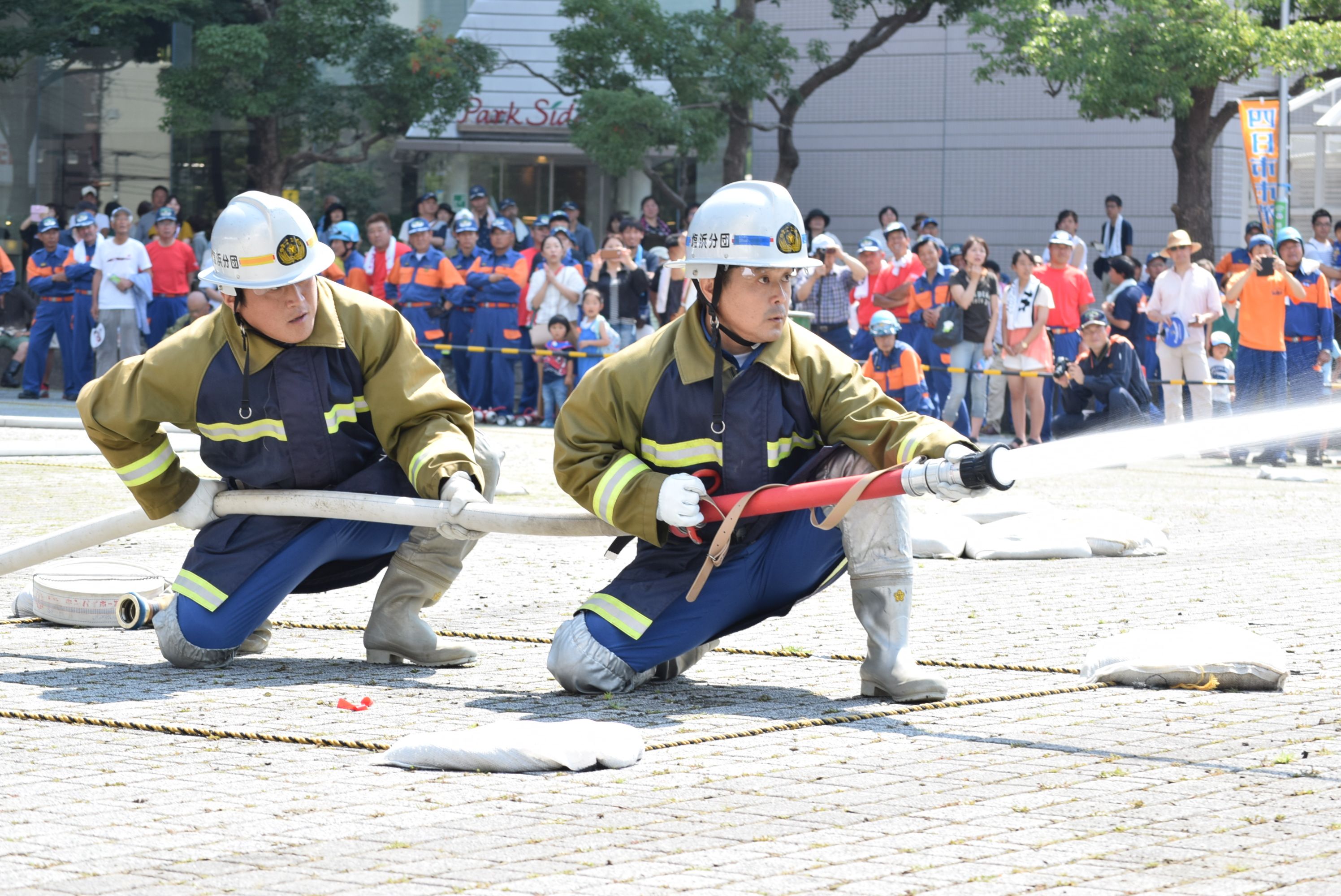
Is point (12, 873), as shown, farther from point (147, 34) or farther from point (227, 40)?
point (147, 34)

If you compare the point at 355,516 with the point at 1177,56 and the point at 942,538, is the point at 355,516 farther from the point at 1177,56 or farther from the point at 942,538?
the point at 1177,56

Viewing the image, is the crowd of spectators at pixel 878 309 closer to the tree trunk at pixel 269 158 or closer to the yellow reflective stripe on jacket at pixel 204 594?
the tree trunk at pixel 269 158

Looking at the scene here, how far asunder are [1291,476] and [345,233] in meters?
9.56

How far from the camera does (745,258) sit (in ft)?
17.7

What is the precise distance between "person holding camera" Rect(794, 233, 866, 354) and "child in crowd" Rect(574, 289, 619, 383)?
177 centimetres

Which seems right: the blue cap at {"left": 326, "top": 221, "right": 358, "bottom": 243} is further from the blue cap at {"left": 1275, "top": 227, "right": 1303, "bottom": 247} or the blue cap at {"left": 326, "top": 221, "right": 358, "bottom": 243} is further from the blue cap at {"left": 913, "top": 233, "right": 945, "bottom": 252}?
the blue cap at {"left": 1275, "top": 227, "right": 1303, "bottom": 247}

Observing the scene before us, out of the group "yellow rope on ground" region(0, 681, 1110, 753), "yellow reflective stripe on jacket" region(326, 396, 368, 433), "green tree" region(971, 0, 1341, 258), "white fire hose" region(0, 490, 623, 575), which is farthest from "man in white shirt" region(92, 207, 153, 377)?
"yellow rope on ground" region(0, 681, 1110, 753)

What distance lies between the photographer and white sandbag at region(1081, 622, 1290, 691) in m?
5.70

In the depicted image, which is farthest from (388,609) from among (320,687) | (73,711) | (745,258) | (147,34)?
(147,34)

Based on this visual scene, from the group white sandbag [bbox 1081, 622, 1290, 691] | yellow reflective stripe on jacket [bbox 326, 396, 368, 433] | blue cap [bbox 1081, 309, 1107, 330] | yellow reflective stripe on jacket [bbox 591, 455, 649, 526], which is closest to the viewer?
yellow reflective stripe on jacket [bbox 591, 455, 649, 526]

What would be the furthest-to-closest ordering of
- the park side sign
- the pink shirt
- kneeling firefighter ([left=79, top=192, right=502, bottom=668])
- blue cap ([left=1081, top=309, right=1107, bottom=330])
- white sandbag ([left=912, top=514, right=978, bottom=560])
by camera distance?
the park side sign → the pink shirt → blue cap ([left=1081, top=309, right=1107, bottom=330]) → white sandbag ([left=912, top=514, right=978, bottom=560]) → kneeling firefighter ([left=79, top=192, right=502, bottom=668])

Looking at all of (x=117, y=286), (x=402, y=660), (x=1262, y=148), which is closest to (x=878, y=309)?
(x=1262, y=148)

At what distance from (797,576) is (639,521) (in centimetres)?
53

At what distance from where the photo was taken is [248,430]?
5.91 metres
